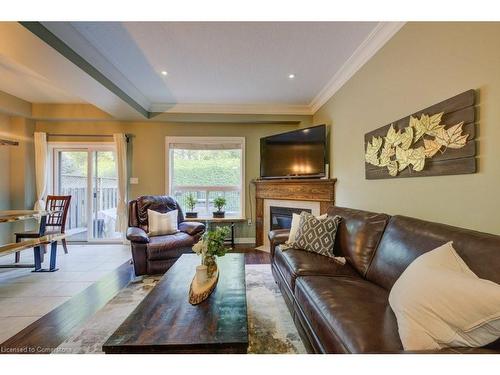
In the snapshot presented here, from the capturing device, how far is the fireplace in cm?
411

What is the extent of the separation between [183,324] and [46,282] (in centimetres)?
265

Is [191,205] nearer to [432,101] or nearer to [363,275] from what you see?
[363,275]

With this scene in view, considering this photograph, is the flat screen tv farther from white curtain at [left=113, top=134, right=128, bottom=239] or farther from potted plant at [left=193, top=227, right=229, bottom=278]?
white curtain at [left=113, top=134, right=128, bottom=239]

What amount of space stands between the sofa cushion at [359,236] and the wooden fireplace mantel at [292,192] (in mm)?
1189

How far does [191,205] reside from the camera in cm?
470

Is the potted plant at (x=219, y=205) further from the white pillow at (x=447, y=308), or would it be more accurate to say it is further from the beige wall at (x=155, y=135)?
the white pillow at (x=447, y=308)

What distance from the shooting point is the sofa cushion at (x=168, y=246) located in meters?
2.90

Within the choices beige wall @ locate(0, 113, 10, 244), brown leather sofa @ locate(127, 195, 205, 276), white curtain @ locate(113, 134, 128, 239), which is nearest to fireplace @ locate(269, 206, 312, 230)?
brown leather sofa @ locate(127, 195, 205, 276)

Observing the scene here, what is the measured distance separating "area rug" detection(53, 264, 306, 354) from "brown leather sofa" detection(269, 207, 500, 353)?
0.16 meters

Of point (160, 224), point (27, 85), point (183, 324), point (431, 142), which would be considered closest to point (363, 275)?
point (431, 142)
